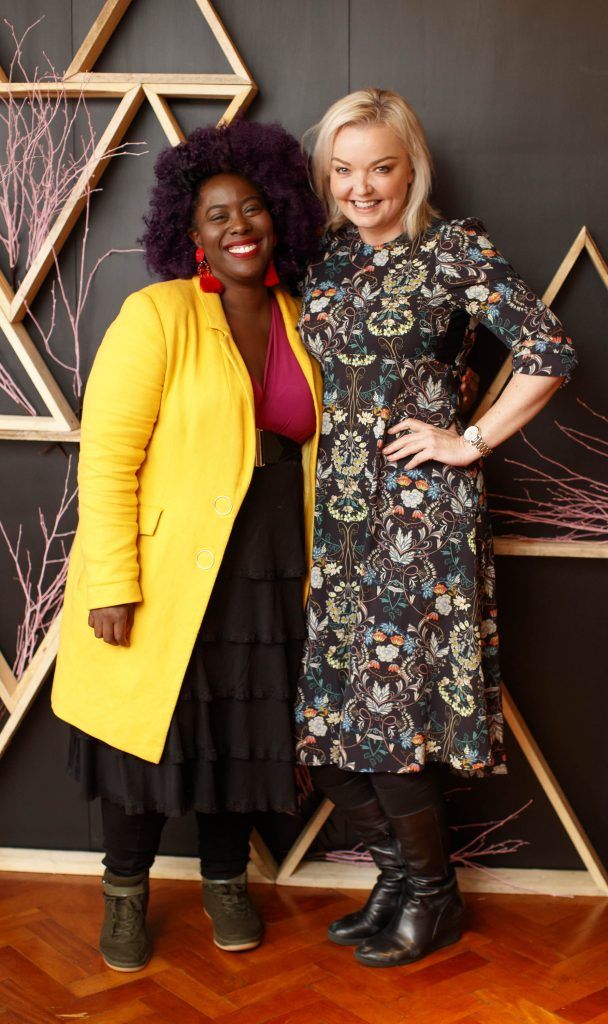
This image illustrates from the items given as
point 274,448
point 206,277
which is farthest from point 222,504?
point 206,277

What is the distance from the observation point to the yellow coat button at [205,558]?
6.68 feet

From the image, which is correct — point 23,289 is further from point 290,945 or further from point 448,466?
point 290,945

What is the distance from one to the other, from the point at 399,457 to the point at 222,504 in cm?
36

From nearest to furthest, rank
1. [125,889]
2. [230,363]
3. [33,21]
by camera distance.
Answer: [230,363] → [125,889] → [33,21]

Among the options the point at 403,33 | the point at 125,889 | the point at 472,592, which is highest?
the point at 403,33

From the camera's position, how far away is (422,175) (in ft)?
6.84

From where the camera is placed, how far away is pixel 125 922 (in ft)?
7.33

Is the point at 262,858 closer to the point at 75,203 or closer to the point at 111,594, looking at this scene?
the point at 111,594

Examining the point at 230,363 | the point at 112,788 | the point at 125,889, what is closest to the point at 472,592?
the point at 230,363

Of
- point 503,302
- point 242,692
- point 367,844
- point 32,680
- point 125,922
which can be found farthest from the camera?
point 32,680

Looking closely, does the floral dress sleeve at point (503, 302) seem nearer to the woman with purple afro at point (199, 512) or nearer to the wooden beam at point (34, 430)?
the woman with purple afro at point (199, 512)

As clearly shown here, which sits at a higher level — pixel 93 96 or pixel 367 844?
pixel 93 96

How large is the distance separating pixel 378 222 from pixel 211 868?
143 centimetres

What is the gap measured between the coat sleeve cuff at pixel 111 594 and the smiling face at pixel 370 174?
0.85 metres
